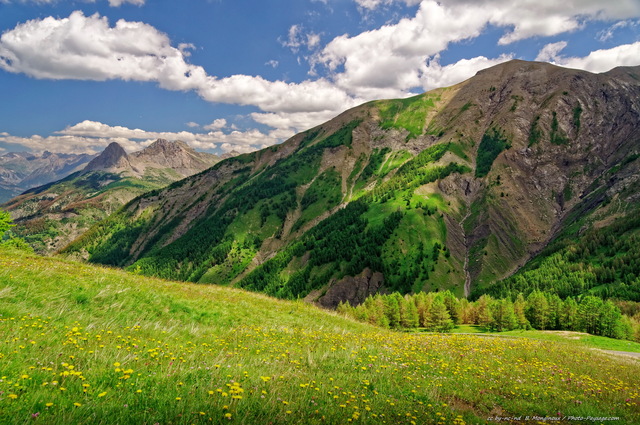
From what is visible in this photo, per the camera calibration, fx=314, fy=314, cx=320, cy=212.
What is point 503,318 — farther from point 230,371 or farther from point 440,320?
point 230,371

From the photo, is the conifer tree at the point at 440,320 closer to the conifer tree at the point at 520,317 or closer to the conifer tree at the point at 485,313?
the conifer tree at the point at 485,313

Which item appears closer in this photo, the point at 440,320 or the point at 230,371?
the point at 230,371

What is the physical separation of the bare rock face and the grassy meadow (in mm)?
163775

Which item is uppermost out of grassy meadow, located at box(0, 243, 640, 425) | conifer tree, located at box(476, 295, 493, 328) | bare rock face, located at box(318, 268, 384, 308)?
grassy meadow, located at box(0, 243, 640, 425)

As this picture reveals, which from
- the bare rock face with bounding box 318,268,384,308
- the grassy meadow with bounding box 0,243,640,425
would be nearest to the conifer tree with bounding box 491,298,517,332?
the grassy meadow with bounding box 0,243,640,425

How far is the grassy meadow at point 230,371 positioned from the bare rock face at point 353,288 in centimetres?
16378

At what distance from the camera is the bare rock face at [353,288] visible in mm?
179125

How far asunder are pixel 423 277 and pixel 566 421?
572 feet

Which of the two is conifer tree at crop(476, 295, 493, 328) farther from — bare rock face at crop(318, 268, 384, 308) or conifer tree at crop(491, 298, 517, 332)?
bare rock face at crop(318, 268, 384, 308)

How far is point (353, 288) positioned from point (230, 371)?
17941 centimetres

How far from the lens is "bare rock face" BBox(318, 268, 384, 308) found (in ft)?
588

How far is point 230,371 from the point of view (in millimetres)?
9281

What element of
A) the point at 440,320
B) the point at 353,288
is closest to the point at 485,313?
the point at 440,320

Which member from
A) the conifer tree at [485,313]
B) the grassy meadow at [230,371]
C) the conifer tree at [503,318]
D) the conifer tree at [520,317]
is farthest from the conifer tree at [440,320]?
the grassy meadow at [230,371]
